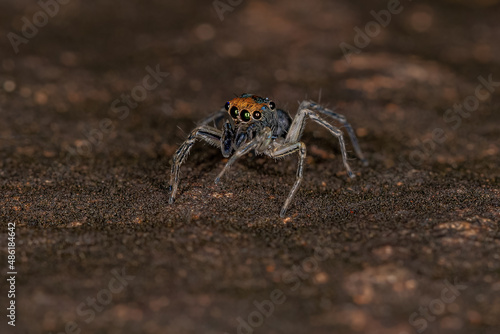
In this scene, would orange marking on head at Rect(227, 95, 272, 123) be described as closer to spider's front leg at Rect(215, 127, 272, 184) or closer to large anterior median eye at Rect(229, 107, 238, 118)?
large anterior median eye at Rect(229, 107, 238, 118)

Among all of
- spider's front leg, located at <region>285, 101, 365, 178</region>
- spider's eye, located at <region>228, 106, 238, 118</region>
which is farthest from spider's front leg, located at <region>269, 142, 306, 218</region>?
spider's eye, located at <region>228, 106, 238, 118</region>

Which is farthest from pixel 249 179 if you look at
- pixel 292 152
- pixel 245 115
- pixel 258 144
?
pixel 245 115

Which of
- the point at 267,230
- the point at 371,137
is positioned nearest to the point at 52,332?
the point at 267,230

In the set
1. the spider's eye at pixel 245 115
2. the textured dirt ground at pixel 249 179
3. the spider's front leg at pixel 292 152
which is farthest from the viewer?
the spider's eye at pixel 245 115

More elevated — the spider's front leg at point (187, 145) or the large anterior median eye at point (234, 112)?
the large anterior median eye at point (234, 112)

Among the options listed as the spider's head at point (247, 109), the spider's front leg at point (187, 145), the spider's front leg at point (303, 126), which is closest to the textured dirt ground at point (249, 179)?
the spider's front leg at point (187, 145)

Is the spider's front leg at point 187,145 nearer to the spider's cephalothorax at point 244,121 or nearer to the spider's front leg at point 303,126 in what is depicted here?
the spider's cephalothorax at point 244,121
